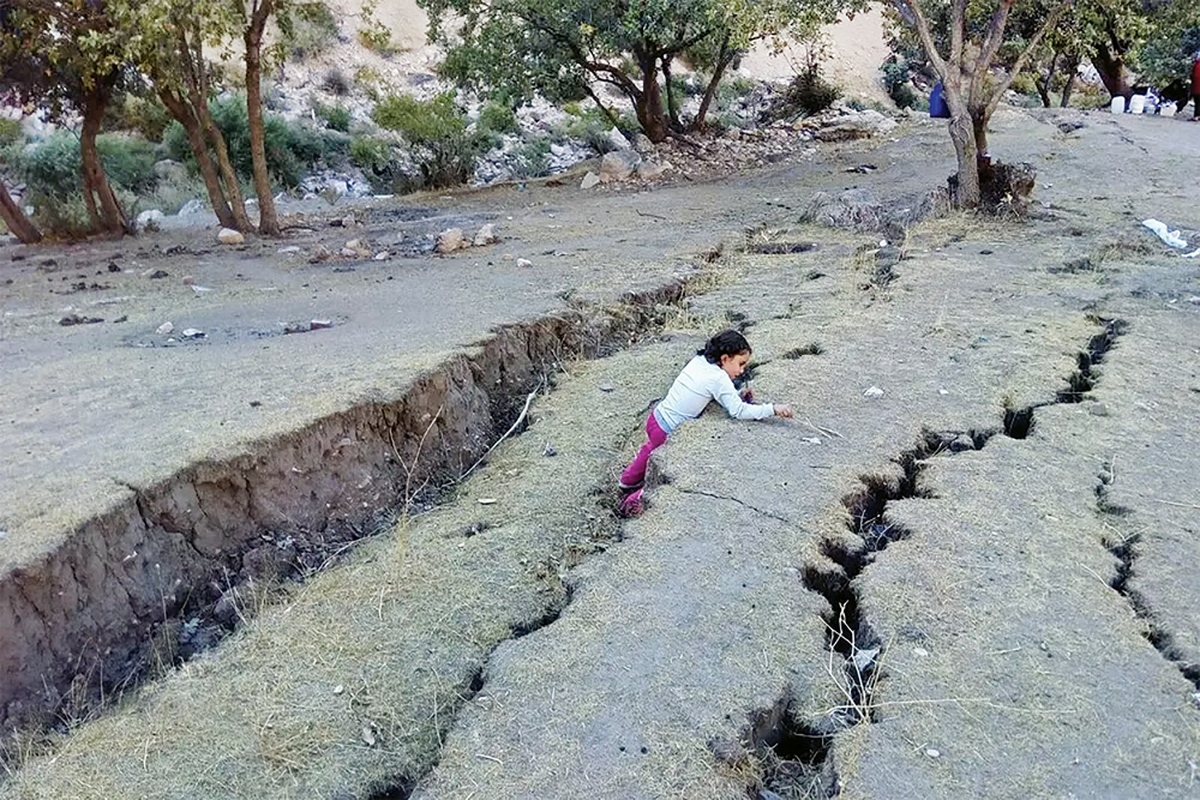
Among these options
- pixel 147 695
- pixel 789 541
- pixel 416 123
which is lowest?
pixel 147 695

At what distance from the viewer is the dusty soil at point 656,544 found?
2.52 meters

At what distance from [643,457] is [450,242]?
5.08 metres

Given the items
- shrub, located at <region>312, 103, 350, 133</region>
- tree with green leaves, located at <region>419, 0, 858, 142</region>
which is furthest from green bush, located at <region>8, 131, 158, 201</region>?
tree with green leaves, located at <region>419, 0, 858, 142</region>

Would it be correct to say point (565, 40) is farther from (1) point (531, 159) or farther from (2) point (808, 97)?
(2) point (808, 97)

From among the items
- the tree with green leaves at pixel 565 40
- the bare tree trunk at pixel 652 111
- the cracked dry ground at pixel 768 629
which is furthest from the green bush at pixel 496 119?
the cracked dry ground at pixel 768 629

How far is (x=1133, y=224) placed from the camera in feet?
27.0

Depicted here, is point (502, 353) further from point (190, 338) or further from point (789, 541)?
point (789, 541)

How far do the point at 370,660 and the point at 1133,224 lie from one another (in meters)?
7.63

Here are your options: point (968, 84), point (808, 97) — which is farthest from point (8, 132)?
point (968, 84)

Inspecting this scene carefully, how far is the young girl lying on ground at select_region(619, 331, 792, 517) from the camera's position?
14.0 ft

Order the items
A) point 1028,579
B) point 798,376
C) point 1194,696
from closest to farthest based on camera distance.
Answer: point 1194,696
point 1028,579
point 798,376

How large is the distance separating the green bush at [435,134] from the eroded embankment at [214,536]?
9.68m

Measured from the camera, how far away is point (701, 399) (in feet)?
14.2

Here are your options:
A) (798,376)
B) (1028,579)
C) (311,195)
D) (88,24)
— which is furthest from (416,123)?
(1028,579)
